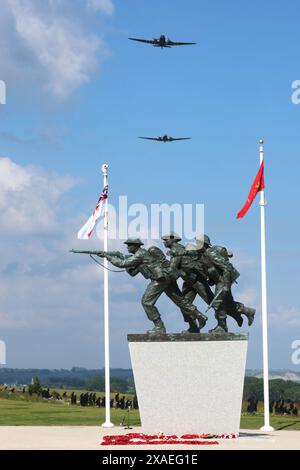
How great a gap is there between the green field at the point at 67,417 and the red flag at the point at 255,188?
618cm

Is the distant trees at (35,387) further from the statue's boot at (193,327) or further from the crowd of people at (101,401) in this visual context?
the statue's boot at (193,327)

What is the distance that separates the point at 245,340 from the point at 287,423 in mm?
5982

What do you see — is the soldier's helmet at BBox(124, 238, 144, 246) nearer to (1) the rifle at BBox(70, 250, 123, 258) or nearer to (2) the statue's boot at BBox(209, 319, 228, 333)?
(1) the rifle at BBox(70, 250, 123, 258)

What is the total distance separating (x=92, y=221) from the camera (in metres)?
26.4

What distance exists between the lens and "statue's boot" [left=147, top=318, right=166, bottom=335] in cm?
2258

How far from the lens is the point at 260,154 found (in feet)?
88.9

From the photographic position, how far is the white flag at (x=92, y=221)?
26078 millimetres

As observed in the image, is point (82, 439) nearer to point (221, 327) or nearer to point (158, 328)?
point (158, 328)

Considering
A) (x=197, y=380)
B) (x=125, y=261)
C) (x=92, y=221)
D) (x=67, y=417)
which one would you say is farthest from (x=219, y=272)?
(x=67, y=417)

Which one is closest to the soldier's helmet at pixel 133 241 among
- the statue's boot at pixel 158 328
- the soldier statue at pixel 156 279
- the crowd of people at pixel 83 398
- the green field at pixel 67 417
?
the soldier statue at pixel 156 279

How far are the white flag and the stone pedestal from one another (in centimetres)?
474

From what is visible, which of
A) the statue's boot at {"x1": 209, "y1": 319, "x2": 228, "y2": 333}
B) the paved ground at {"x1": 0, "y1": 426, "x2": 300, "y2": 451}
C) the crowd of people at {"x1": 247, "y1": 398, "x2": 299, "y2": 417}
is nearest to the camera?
the paved ground at {"x1": 0, "y1": 426, "x2": 300, "y2": 451}

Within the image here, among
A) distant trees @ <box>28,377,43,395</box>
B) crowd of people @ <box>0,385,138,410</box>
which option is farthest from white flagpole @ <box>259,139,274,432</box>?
distant trees @ <box>28,377,43,395</box>
